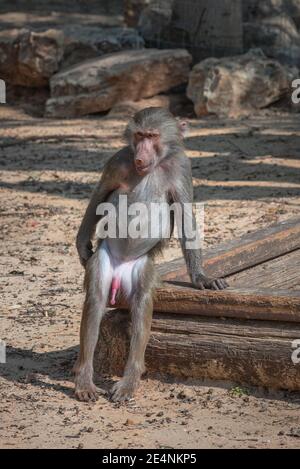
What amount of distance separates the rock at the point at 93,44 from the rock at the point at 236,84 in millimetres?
1743

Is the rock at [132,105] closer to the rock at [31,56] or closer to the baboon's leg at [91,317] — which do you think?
the rock at [31,56]

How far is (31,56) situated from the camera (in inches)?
539

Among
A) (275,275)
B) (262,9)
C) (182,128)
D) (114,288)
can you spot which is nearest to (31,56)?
(262,9)

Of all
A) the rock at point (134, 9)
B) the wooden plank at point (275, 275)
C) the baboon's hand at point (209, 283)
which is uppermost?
the rock at point (134, 9)

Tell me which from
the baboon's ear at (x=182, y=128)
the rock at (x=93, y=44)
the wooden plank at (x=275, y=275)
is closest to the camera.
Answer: the baboon's ear at (x=182, y=128)

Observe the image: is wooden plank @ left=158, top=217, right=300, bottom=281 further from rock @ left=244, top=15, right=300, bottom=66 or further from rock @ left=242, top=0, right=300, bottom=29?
rock @ left=242, top=0, right=300, bottom=29

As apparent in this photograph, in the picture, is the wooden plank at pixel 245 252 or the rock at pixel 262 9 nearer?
the wooden plank at pixel 245 252

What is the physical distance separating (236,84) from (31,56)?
2872mm

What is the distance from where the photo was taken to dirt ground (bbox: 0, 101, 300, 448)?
482 cm

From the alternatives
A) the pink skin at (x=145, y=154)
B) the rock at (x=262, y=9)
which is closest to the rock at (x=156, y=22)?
the rock at (x=262, y=9)

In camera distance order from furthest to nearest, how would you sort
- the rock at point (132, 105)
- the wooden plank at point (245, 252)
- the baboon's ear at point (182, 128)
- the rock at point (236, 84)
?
the rock at point (132, 105)
the rock at point (236, 84)
the wooden plank at point (245, 252)
the baboon's ear at point (182, 128)

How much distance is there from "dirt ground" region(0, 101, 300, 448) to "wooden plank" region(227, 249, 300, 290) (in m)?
1.04

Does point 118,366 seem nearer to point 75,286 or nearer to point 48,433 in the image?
point 48,433

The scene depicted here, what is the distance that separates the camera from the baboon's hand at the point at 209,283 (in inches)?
210
